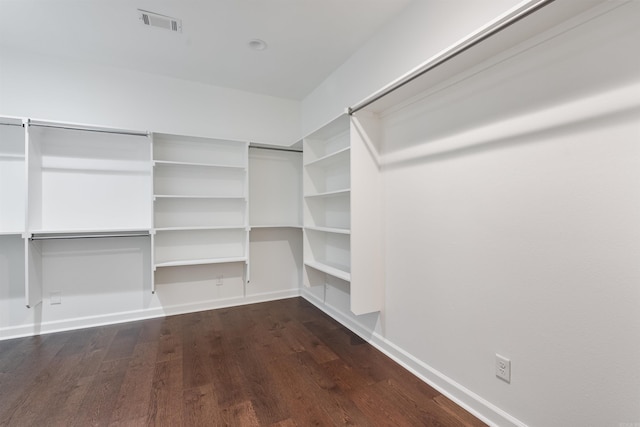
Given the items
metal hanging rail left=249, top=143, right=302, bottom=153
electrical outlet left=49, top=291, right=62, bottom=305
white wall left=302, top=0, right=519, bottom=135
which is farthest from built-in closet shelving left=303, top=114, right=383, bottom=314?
electrical outlet left=49, top=291, right=62, bottom=305

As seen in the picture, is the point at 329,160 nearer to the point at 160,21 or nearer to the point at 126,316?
the point at 160,21

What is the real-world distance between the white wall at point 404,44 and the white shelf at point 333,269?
166cm

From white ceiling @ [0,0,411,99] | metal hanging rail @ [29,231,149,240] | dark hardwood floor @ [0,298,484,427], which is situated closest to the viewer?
dark hardwood floor @ [0,298,484,427]

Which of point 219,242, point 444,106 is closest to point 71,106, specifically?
point 219,242

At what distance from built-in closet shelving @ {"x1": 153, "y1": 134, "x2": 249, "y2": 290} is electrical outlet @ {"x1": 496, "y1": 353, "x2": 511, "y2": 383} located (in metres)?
2.61

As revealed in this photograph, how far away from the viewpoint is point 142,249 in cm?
317

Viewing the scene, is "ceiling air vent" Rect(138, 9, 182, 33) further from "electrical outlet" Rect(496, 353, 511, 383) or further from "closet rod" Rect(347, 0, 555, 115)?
"electrical outlet" Rect(496, 353, 511, 383)

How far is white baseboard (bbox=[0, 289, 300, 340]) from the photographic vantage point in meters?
2.75

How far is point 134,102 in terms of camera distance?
3.12 metres

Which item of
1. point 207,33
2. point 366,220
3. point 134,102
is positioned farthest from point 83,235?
point 366,220

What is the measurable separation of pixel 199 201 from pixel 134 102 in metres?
1.27

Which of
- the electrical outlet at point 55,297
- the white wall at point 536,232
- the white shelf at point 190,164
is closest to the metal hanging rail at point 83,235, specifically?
the electrical outlet at point 55,297

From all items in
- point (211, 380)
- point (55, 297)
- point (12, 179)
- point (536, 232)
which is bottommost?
point (211, 380)

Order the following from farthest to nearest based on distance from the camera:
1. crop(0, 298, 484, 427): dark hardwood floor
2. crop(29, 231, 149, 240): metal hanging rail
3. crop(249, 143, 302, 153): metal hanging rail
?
1. crop(249, 143, 302, 153): metal hanging rail
2. crop(29, 231, 149, 240): metal hanging rail
3. crop(0, 298, 484, 427): dark hardwood floor
